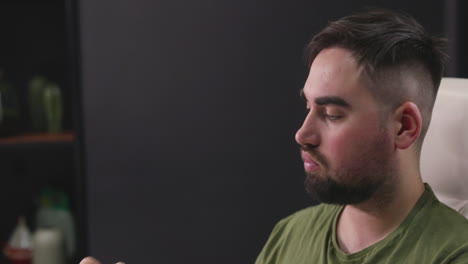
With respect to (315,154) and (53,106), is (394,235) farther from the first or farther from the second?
Answer: (53,106)

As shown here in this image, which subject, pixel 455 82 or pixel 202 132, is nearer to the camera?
pixel 455 82

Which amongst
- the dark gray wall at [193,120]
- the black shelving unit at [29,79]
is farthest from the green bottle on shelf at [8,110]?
the dark gray wall at [193,120]

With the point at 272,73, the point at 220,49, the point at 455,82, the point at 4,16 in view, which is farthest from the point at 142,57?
the point at 455,82

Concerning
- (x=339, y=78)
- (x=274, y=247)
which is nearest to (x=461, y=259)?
(x=339, y=78)

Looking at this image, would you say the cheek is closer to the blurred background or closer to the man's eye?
the man's eye

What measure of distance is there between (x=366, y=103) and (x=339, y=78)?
0.06 metres

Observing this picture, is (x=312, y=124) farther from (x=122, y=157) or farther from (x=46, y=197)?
(x=46, y=197)

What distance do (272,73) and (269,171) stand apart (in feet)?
1.05

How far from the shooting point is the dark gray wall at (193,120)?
8.10ft

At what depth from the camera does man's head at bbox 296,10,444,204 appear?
1.27 meters

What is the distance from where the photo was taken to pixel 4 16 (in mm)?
2875

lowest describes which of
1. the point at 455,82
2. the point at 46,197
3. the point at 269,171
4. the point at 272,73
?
the point at 46,197

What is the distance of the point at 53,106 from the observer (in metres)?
2.78

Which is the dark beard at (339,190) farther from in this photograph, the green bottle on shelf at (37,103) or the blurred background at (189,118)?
the green bottle on shelf at (37,103)
